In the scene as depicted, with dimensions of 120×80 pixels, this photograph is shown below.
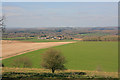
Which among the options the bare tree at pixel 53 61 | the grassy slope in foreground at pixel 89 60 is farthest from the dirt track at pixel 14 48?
the bare tree at pixel 53 61

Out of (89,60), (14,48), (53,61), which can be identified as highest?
(53,61)

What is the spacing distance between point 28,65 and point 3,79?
19.1m

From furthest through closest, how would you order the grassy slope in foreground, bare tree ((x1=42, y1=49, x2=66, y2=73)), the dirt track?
the dirt track → the grassy slope in foreground → bare tree ((x1=42, y1=49, x2=66, y2=73))

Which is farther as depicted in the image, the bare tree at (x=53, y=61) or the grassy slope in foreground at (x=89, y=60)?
the grassy slope in foreground at (x=89, y=60)

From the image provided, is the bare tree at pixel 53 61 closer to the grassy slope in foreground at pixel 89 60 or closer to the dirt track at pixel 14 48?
the grassy slope in foreground at pixel 89 60

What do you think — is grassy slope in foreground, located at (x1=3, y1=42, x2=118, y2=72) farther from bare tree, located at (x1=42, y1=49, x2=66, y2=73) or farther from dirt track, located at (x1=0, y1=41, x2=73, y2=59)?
bare tree, located at (x1=42, y1=49, x2=66, y2=73)

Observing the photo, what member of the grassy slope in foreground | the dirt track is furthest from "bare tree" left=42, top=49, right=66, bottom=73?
the dirt track

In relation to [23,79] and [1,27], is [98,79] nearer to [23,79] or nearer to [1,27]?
[23,79]

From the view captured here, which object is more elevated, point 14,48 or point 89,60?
point 14,48

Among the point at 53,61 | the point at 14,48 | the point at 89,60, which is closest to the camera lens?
the point at 53,61

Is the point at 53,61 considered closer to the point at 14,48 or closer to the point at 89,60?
the point at 89,60

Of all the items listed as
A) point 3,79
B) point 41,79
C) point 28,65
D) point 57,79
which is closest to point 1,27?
point 3,79

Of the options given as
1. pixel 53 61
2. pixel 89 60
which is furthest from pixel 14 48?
pixel 53 61

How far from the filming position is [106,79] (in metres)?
9.48
